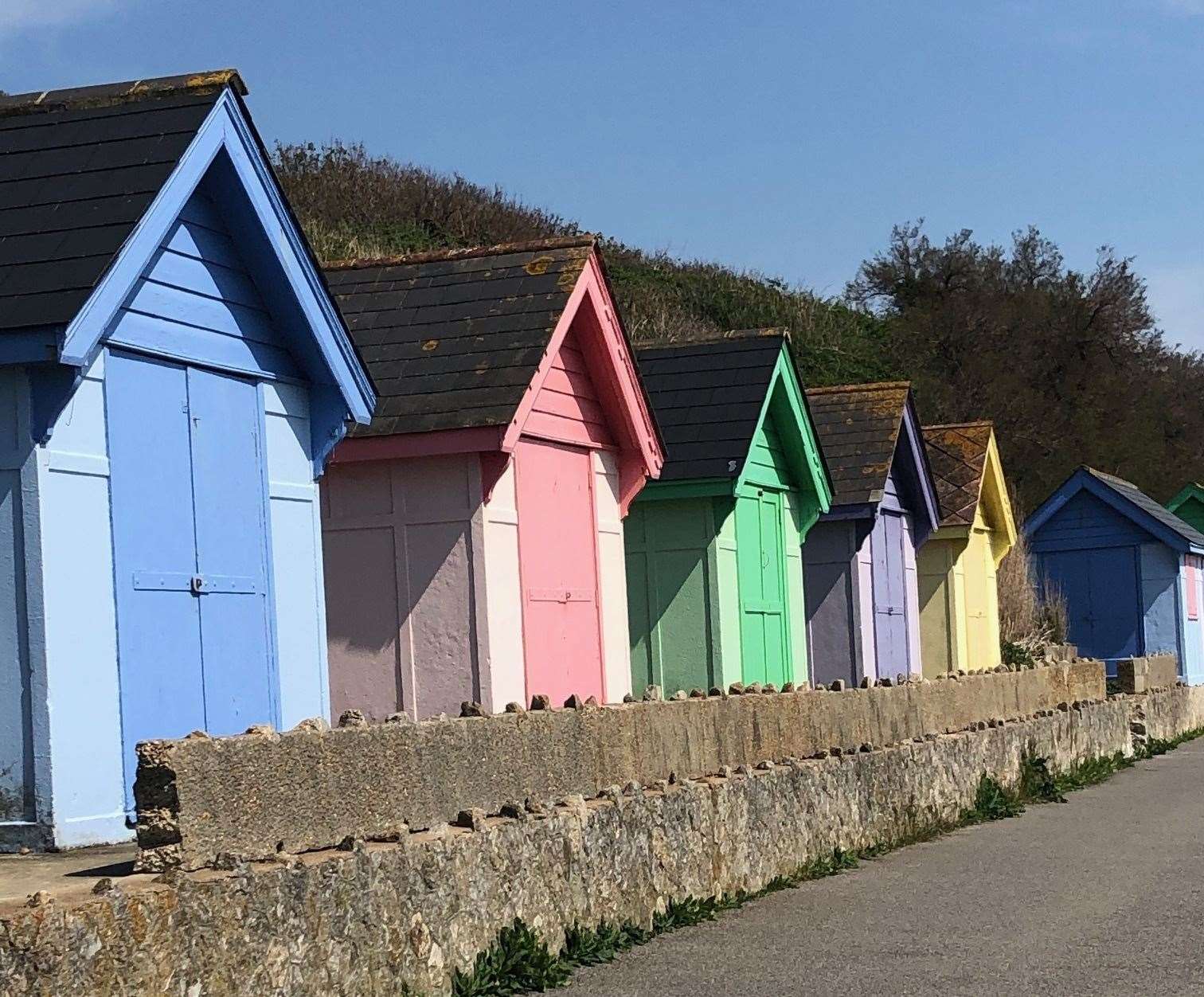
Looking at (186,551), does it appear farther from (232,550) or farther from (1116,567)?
(1116,567)

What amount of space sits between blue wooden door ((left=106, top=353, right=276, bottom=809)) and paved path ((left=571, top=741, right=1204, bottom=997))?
2701mm

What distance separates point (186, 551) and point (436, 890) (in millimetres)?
3178

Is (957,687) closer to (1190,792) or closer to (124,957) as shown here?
(1190,792)

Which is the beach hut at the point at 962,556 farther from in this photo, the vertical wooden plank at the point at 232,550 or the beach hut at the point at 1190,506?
the beach hut at the point at 1190,506

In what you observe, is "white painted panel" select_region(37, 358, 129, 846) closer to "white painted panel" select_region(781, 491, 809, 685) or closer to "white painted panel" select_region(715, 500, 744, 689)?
"white painted panel" select_region(715, 500, 744, 689)

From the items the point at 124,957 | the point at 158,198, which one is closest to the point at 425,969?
the point at 124,957

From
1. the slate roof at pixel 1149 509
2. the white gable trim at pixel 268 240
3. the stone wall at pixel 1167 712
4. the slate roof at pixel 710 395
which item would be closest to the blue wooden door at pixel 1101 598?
the slate roof at pixel 1149 509

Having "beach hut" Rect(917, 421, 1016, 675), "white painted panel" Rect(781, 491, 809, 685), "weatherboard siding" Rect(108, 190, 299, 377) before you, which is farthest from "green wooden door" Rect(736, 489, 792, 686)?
"weatherboard siding" Rect(108, 190, 299, 377)

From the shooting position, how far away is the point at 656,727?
945 cm

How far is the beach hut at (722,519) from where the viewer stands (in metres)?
16.1

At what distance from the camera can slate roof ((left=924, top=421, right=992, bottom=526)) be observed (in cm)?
2358

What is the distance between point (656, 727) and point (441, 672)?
10.1 ft

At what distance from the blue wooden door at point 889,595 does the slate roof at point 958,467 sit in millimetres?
1575

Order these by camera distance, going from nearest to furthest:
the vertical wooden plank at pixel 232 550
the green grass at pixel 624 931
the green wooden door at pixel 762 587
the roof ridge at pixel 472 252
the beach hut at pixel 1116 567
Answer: the green grass at pixel 624 931, the vertical wooden plank at pixel 232 550, the roof ridge at pixel 472 252, the green wooden door at pixel 762 587, the beach hut at pixel 1116 567
